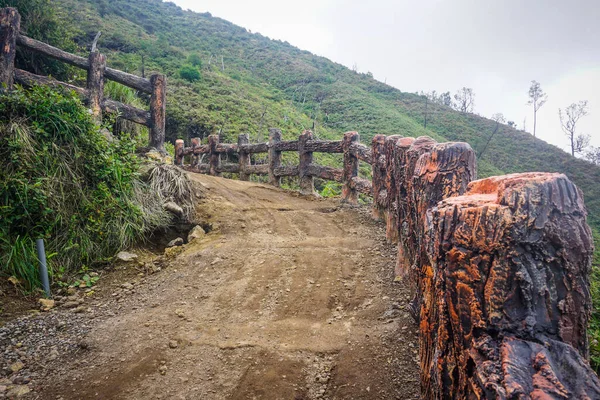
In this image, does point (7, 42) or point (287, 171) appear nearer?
point (7, 42)

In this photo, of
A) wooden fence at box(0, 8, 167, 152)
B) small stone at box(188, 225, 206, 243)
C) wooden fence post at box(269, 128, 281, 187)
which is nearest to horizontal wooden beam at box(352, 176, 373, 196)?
small stone at box(188, 225, 206, 243)

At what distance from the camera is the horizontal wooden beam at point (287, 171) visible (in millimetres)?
8664

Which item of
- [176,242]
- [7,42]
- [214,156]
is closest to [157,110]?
[7,42]

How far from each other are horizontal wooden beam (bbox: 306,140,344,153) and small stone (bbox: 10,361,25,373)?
5449 millimetres

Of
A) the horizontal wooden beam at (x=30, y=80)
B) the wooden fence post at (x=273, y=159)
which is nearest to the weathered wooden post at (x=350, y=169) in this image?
the wooden fence post at (x=273, y=159)

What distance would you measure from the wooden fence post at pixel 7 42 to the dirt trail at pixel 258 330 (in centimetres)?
417

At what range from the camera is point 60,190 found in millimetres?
4203

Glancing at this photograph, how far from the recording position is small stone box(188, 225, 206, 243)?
16.4ft

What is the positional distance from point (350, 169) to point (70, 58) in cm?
524

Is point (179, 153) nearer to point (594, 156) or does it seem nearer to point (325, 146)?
point (325, 146)

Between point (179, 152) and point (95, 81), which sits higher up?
point (95, 81)

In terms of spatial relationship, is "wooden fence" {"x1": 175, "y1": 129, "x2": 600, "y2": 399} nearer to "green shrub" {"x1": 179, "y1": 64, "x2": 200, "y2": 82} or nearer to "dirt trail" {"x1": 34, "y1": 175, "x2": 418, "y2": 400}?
"dirt trail" {"x1": 34, "y1": 175, "x2": 418, "y2": 400}

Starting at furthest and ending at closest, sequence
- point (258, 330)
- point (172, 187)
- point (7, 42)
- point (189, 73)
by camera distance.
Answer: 1. point (189, 73)
2. point (7, 42)
3. point (172, 187)
4. point (258, 330)

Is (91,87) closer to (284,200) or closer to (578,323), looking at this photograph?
(284,200)
